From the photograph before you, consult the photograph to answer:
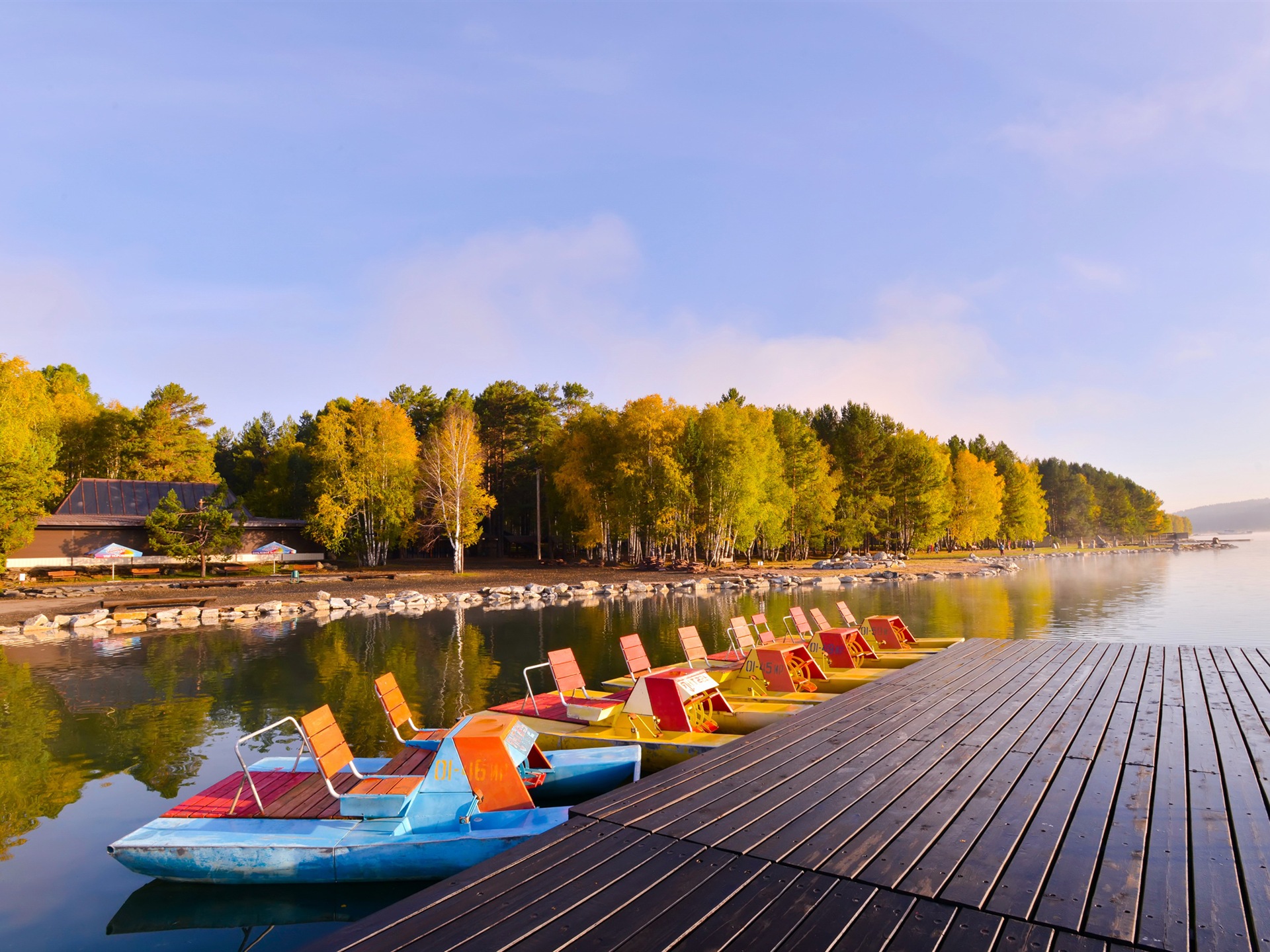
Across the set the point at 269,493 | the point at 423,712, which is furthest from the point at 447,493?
the point at 423,712

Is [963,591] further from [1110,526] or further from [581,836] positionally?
[1110,526]

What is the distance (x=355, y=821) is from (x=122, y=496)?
52.3 meters

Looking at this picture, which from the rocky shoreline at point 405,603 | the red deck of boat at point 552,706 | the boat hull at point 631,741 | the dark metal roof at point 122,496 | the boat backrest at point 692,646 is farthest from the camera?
the dark metal roof at point 122,496

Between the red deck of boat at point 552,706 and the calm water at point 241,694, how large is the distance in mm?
2070

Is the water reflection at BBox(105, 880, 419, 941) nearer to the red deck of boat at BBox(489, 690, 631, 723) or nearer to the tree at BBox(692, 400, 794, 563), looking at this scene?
the red deck of boat at BBox(489, 690, 631, 723)

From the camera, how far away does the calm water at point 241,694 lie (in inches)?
261

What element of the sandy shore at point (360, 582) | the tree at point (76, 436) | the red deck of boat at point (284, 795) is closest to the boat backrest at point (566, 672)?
the red deck of boat at point (284, 795)

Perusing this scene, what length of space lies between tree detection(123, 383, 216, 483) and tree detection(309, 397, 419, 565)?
13.2 metres

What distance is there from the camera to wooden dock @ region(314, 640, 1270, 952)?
324cm

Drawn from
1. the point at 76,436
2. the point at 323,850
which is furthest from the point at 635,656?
the point at 76,436

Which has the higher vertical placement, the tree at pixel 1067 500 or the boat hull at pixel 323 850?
the tree at pixel 1067 500

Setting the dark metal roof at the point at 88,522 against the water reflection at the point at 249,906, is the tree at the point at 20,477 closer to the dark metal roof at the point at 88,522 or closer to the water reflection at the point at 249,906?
the dark metal roof at the point at 88,522

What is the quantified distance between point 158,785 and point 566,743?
18.8ft

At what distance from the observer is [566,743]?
984cm
